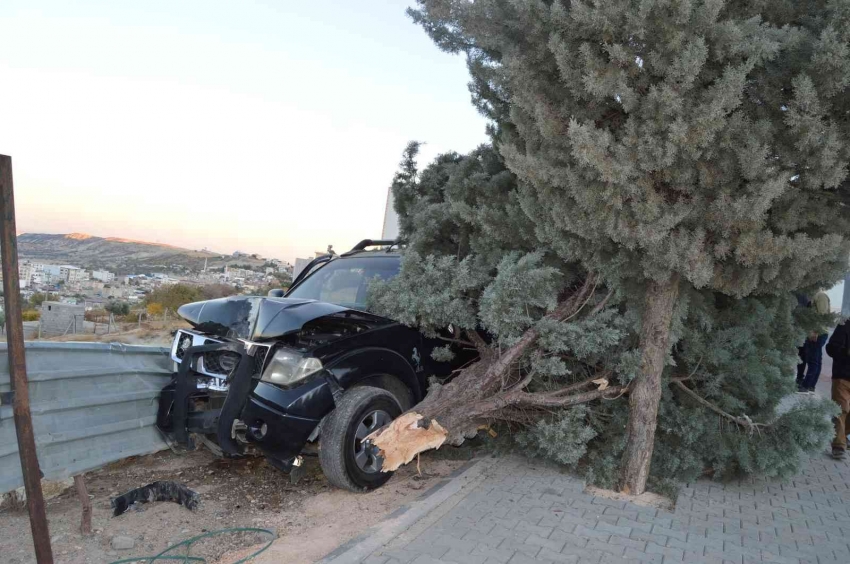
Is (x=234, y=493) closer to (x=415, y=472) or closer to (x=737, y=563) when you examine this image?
(x=415, y=472)

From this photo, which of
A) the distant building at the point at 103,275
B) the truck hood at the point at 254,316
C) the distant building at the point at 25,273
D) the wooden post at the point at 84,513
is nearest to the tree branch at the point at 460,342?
the truck hood at the point at 254,316

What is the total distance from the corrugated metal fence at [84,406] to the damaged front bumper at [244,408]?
287 mm

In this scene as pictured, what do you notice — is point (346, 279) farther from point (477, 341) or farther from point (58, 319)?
point (58, 319)

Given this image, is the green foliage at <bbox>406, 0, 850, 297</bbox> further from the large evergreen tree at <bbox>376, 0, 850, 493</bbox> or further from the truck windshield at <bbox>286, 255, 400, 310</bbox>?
the truck windshield at <bbox>286, 255, 400, 310</bbox>

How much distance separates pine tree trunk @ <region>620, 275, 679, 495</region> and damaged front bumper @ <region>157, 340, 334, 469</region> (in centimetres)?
249

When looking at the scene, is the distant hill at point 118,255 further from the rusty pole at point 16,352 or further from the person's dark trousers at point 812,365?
→ the person's dark trousers at point 812,365

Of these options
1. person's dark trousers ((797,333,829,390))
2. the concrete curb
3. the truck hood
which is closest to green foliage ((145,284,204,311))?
the truck hood

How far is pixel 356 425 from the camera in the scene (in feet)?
13.9

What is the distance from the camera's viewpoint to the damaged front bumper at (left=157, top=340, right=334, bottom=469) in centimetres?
392

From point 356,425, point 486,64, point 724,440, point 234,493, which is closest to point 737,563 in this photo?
point 724,440

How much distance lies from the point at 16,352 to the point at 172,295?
2226 centimetres

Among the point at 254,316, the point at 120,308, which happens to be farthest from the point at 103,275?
the point at 254,316

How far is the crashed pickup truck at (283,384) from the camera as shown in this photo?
3.97m

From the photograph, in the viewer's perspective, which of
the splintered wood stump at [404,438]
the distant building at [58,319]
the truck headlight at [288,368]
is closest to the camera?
the truck headlight at [288,368]
